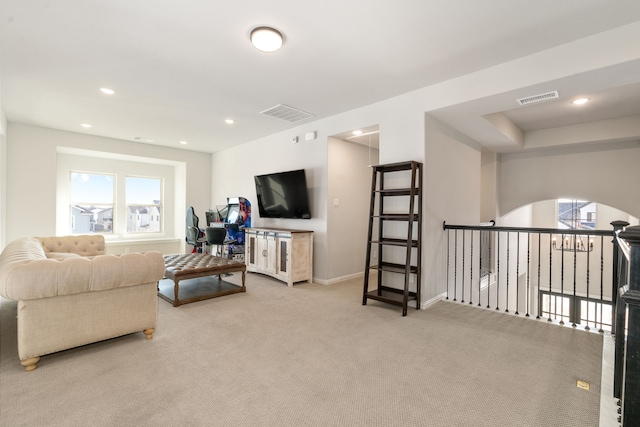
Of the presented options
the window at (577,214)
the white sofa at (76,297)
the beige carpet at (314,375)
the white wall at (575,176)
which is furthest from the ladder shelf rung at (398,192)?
the window at (577,214)

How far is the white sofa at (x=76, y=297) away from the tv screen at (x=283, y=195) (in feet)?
9.16

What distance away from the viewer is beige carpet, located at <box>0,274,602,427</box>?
5.71 feet

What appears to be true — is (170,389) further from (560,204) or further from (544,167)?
(560,204)

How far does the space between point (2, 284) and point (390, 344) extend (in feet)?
9.72

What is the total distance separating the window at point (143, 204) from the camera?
7434 mm

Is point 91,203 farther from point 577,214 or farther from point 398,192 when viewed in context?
point 577,214

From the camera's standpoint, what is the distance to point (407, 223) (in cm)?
393

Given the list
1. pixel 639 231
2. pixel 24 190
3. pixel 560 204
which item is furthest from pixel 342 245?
pixel 560 204

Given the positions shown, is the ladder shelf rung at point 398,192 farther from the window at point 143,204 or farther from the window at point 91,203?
the window at point 91,203

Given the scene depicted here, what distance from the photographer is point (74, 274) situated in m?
2.28

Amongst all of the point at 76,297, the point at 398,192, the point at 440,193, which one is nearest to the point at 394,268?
the point at 398,192

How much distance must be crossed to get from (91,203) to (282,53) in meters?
6.37

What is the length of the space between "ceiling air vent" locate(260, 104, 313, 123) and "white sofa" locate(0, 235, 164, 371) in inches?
109

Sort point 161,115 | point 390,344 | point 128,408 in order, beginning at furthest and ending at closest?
point 161,115, point 390,344, point 128,408
